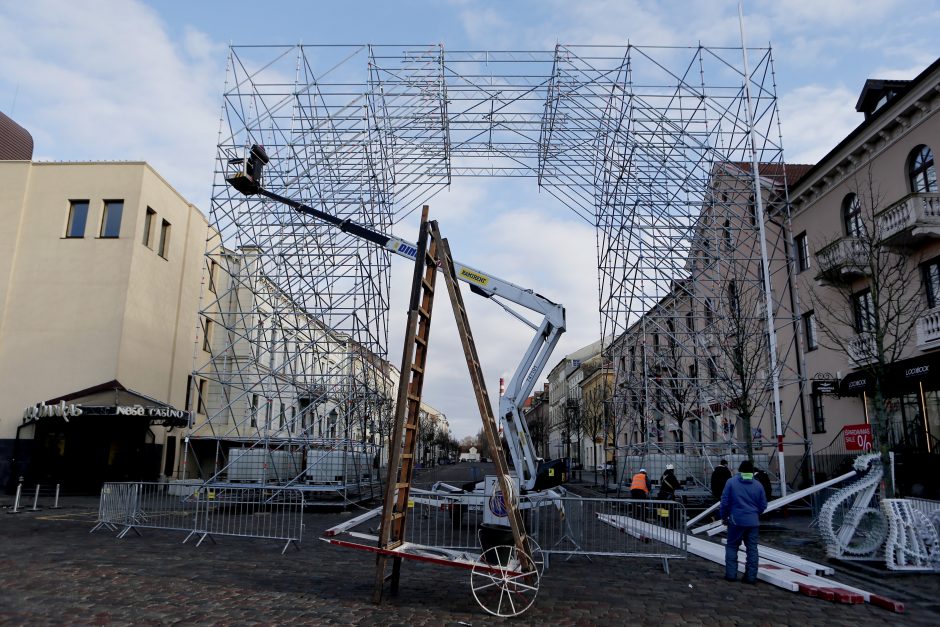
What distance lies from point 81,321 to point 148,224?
468 cm

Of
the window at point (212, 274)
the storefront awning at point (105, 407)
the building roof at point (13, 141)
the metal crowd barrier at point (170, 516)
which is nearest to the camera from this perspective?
the metal crowd barrier at point (170, 516)

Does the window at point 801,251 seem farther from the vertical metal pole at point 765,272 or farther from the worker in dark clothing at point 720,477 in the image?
the worker in dark clothing at point 720,477

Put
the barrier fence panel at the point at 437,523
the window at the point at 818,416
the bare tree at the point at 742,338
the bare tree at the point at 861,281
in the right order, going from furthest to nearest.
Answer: the window at the point at 818,416, the bare tree at the point at 742,338, the bare tree at the point at 861,281, the barrier fence panel at the point at 437,523

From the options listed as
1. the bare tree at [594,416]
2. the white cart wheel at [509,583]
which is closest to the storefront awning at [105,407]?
the white cart wheel at [509,583]

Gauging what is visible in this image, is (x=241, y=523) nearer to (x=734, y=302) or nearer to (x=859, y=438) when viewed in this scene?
(x=859, y=438)

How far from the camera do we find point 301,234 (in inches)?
890

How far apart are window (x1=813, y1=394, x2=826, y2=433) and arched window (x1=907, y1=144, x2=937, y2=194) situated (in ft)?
27.1

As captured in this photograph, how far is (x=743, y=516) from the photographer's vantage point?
975cm

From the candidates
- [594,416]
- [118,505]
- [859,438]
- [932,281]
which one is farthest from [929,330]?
[594,416]

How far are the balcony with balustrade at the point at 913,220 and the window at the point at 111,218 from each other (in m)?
26.1

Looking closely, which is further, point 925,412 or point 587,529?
point 925,412

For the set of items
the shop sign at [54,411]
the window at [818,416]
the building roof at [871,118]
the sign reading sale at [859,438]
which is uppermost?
the building roof at [871,118]

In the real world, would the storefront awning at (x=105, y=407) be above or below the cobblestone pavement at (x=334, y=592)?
above

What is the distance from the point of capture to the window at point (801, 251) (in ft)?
84.6
